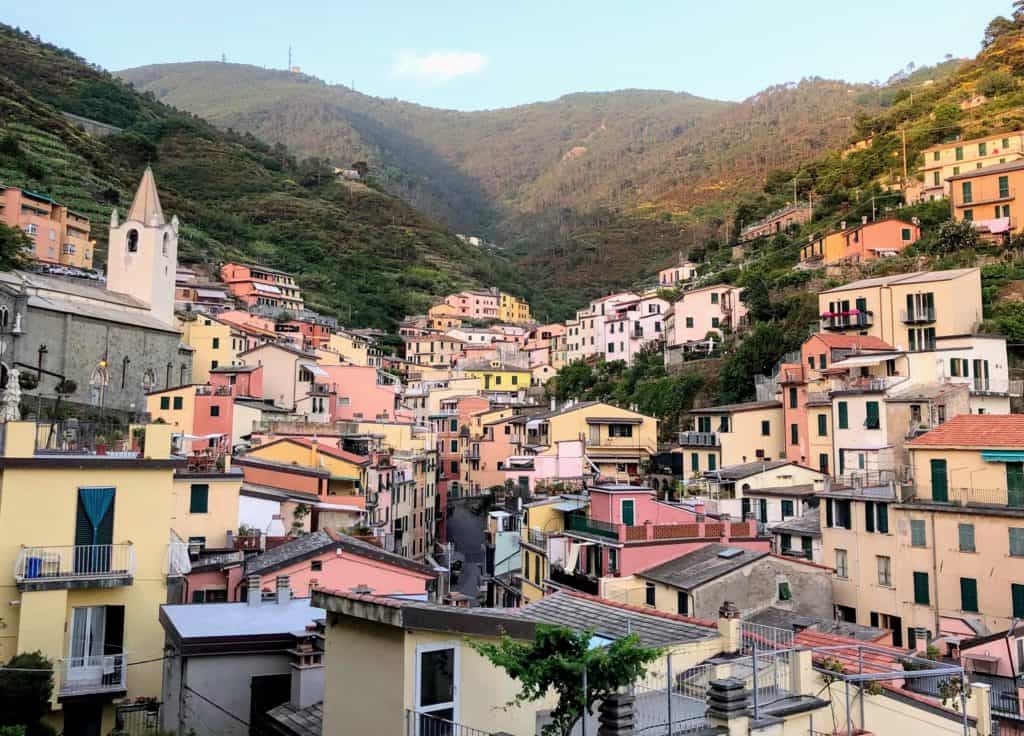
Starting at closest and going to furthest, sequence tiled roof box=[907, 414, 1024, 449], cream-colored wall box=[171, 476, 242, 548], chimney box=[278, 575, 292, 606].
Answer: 1. chimney box=[278, 575, 292, 606]
2. cream-colored wall box=[171, 476, 242, 548]
3. tiled roof box=[907, 414, 1024, 449]

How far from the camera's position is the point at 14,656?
50.7 feet

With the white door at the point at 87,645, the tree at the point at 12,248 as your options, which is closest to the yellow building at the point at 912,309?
the white door at the point at 87,645

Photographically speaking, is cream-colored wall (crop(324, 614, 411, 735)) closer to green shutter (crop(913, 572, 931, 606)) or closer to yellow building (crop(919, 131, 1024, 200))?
green shutter (crop(913, 572, 931, 606))

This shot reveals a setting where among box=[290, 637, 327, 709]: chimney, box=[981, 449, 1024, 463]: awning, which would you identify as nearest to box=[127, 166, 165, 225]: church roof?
box=[981, 449, 1024, 463]: awning

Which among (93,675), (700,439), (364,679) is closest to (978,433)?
(700,439)

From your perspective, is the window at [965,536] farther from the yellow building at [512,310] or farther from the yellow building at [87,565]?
the yellow building at [512,310]

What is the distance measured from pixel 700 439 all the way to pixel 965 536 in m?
20.6

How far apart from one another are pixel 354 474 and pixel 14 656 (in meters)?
20.9

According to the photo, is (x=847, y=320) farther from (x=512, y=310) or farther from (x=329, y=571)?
(x=512, y=310)

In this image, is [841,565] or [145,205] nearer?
[841,565]

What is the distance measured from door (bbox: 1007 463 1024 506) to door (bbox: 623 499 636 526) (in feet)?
38.7

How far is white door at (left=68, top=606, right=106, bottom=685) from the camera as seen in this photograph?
15.8 metres

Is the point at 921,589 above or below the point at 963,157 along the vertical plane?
below

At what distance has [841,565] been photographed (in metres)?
31.3
